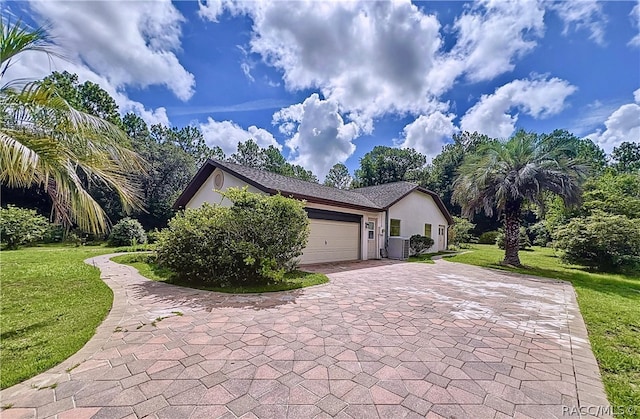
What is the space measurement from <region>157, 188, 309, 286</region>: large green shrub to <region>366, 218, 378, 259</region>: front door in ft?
24.9

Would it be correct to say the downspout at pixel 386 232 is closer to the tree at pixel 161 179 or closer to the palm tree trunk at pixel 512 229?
the palm tree trunk at pixel 512 229

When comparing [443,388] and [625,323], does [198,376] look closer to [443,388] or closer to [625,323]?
[443,388]

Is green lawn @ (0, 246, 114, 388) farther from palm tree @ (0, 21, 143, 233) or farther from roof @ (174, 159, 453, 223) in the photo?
roof @ (174, 159, 453, 223)

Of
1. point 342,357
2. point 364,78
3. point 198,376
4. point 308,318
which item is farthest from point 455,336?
point 364,78

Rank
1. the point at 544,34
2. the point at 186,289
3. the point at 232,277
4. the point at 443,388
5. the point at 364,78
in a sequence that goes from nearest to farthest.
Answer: the point at 443,388 → the point at 186,289 → the point at 232,277 → the point at 544,34 → the point at 364,78

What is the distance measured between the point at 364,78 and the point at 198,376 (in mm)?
13383

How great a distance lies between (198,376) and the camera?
3025 mm

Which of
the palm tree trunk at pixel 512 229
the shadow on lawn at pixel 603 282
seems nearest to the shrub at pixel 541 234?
the shadow on lawn at pixel 603 282

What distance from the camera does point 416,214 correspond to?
1847 centimetres

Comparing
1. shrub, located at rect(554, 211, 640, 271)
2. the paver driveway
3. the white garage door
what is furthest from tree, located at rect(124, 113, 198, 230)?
shrub, located at rect(554, 211, 640, 271)

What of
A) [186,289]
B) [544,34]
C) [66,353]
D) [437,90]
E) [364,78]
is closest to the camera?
[66,353]

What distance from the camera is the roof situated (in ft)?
38.1

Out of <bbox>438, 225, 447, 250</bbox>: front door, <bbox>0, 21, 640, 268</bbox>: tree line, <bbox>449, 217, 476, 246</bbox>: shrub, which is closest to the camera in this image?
<bbox>0, 21, 640, 268</bbox>: tree line

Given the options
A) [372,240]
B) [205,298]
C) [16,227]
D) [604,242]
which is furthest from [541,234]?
[16,227]
